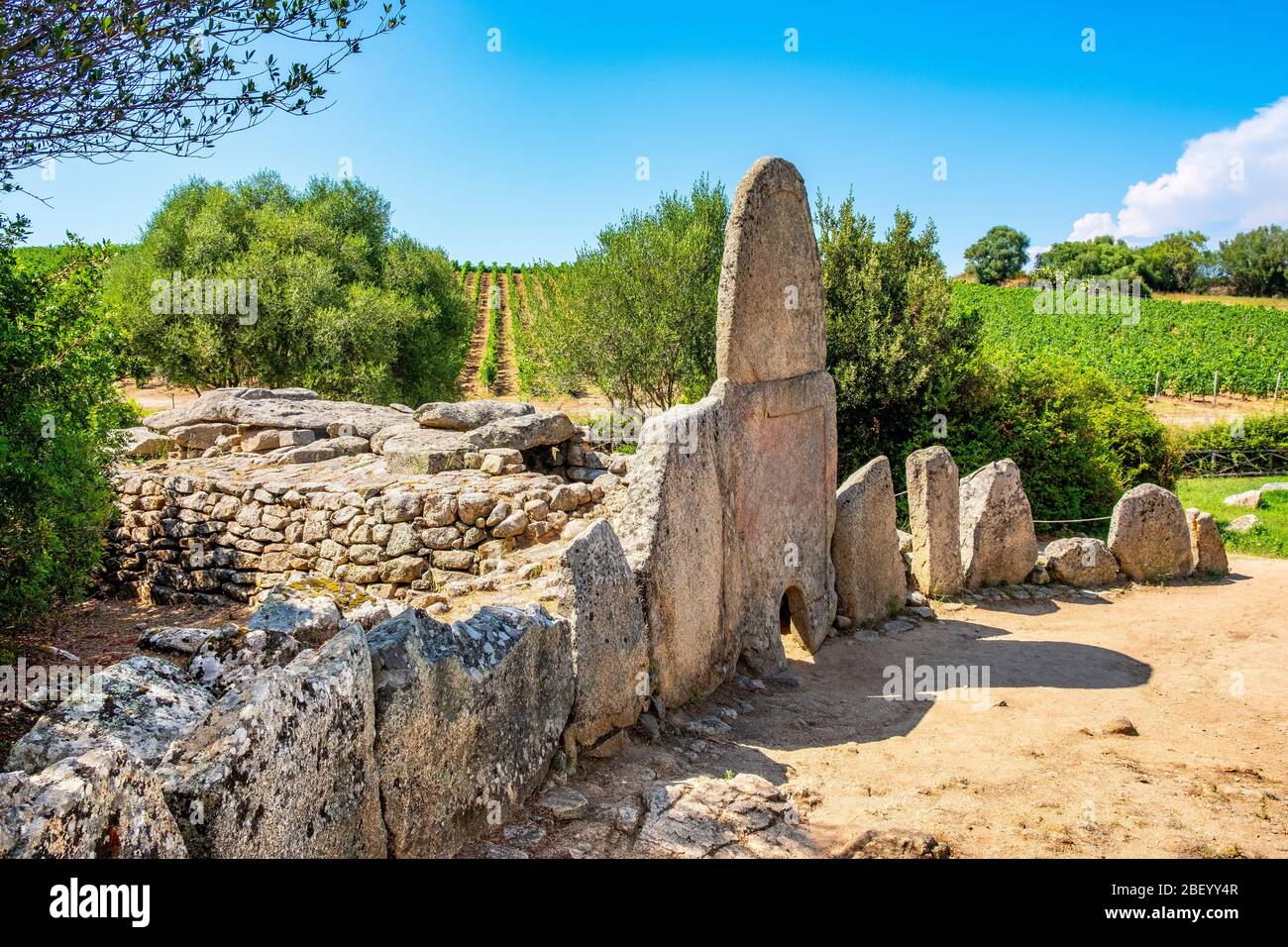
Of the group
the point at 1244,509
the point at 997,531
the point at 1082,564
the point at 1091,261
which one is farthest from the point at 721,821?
the point at 1091,261

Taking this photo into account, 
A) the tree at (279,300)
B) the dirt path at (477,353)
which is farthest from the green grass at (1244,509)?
the dirt path at (477,353)

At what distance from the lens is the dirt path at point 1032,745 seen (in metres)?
5.13

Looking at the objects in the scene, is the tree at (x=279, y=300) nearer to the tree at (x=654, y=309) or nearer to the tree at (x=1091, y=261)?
the tree at (x=654, y=309)

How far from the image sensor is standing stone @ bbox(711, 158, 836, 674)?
795 cm

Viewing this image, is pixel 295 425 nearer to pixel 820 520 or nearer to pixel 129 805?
pixel 820 520

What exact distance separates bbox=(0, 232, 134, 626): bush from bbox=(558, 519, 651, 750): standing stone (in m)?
3.80

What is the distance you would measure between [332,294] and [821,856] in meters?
21.6

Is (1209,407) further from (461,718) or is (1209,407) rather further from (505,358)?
(461,718)

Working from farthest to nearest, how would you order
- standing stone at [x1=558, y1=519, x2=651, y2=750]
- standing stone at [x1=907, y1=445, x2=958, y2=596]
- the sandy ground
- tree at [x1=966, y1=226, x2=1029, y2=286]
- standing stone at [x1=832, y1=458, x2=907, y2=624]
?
tree at [x1=966, y1=226, x2=1029, y2=286]
the sandy ground
standing stone at [x1=907, y1=445, x2=958, y2=596]
standing stone at [x1=832, y1=458, x2=907, y2=624]
standing stone at [x1=558, y1=519, x2=651, y2=750]

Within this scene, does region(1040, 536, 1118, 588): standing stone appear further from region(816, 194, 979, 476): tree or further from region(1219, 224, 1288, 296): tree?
region(1219, 224, 1288, 296): tree

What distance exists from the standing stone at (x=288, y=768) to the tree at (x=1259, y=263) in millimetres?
83813

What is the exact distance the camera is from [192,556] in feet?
35.4

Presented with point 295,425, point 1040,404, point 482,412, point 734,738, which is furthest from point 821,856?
point 1040,404

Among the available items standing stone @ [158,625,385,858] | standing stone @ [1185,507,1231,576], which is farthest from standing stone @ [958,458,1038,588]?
standing stone @ [158,625,385,858]
